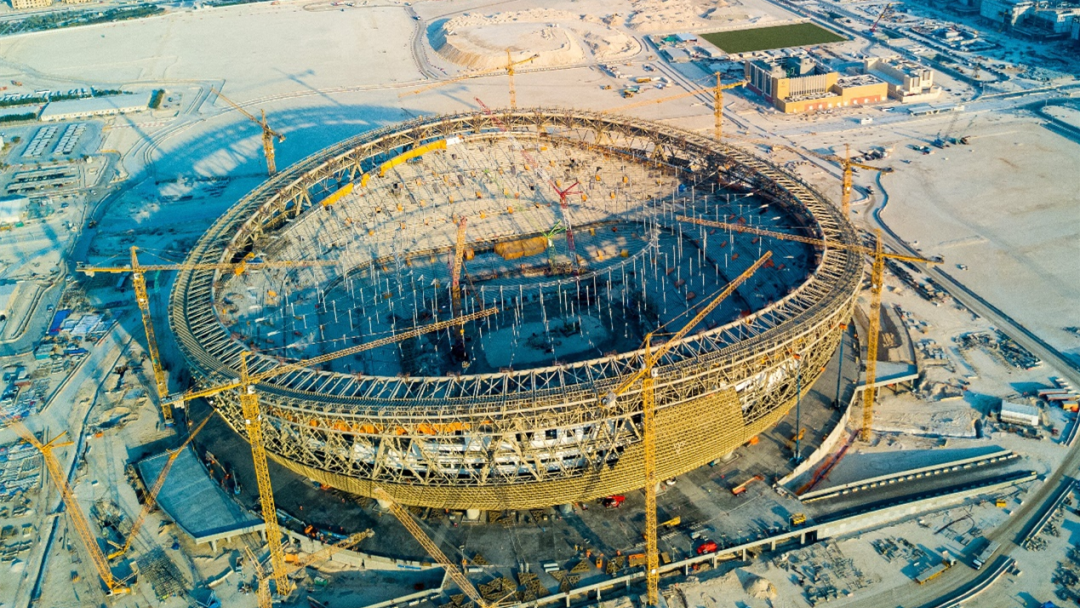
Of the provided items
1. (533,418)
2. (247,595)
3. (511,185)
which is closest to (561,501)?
(533,418)

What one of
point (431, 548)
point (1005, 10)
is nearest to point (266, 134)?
point (431, 548)

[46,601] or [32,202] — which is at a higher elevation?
[32,202]

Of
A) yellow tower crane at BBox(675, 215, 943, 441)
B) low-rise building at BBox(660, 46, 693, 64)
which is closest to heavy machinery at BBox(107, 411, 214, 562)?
yellow tower crane at BBox(675, 215, 943, 441)

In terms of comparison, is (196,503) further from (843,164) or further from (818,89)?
(818,89)

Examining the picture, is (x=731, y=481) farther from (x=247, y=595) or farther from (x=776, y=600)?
(x=247, y=595)

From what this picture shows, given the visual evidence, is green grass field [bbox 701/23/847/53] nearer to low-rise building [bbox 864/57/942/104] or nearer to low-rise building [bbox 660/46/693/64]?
low-rise building [bbox 660/46/693/64]

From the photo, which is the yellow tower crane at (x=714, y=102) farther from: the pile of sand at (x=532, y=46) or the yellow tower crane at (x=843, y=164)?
the pile of sand at (x=532, y=46)
